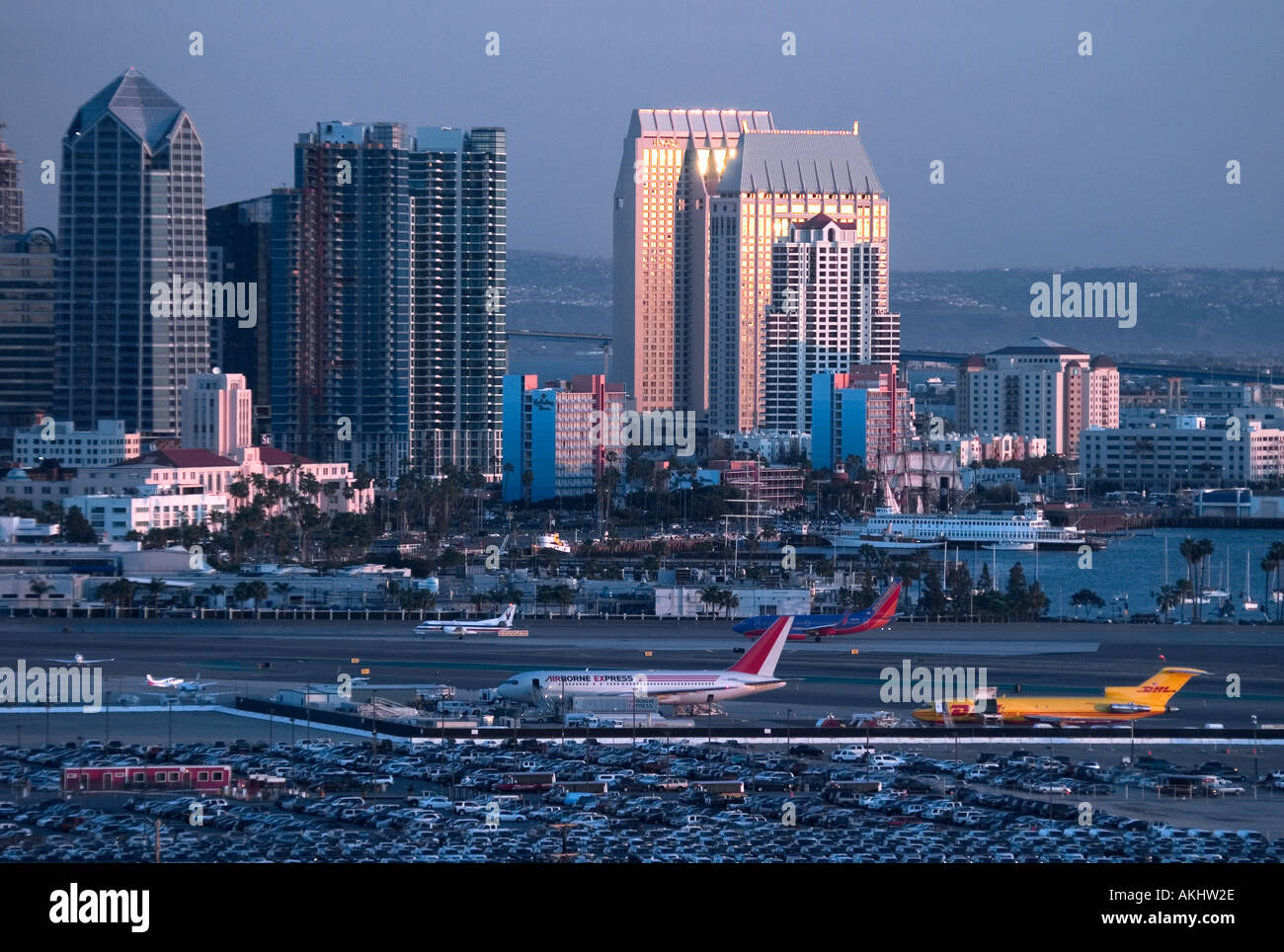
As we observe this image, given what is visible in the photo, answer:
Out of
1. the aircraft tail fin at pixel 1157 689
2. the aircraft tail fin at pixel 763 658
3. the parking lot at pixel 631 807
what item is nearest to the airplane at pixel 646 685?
the aircraft tail fin at pixel 763 658

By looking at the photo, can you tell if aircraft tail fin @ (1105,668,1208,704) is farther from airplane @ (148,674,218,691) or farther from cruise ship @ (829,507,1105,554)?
cruise ship @ (829,507,1105,554)

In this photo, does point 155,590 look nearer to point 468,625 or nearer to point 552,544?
point 468,625

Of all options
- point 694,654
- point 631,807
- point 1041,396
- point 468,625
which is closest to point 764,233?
point 1041,396

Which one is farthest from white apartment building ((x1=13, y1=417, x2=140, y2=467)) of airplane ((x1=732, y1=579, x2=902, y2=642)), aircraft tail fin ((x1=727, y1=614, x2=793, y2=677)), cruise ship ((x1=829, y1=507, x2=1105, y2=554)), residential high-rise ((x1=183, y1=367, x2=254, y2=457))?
aircraft tail fin ((x1=727, y1=614, x2=793, y2=677))
